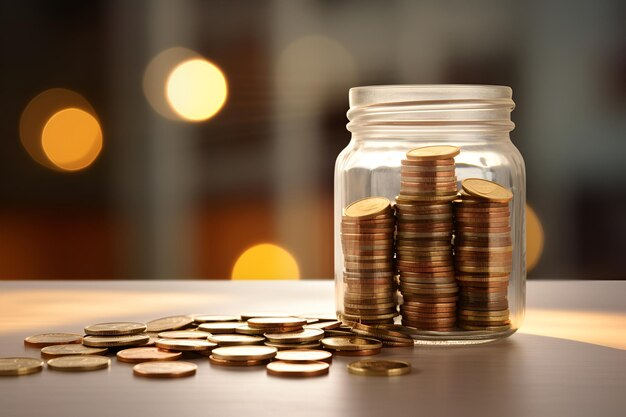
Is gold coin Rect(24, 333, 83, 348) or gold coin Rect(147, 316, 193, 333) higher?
gold coin Rect(147, 316, 193, 333)

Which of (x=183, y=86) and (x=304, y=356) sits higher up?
(x=183, y=86)

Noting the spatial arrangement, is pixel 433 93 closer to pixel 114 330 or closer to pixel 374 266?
pixel 374 266

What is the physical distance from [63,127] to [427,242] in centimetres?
239

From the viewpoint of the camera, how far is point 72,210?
325cm

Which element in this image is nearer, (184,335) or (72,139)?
(184,335)

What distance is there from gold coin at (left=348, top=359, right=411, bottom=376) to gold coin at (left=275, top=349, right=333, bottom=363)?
0.05 meters

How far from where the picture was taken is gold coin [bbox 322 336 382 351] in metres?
1.10

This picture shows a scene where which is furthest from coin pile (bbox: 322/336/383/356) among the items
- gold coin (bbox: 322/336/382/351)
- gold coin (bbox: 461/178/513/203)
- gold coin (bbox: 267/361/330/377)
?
gold coin (bbox: 461/178/513/203)

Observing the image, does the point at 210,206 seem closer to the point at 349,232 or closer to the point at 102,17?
the point at 102,17

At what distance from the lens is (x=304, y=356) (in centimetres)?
103

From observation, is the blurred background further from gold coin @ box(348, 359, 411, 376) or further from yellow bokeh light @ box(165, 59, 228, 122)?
gold coin @ box(348, 359, 411, 376)

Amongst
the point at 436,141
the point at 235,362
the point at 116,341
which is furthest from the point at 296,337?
the point at 436,141

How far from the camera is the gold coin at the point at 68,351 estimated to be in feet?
3.53

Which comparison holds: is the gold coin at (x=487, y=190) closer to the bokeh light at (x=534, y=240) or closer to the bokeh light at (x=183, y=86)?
the bokeh light at (x=534, y=240)
